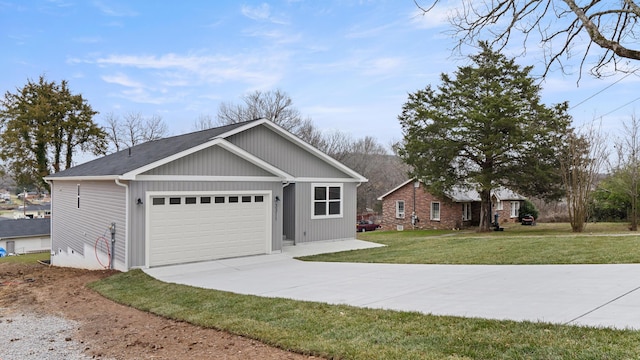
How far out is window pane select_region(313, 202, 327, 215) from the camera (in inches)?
630

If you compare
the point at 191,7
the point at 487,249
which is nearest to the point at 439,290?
the point at 487,249

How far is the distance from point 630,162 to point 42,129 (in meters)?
40.5

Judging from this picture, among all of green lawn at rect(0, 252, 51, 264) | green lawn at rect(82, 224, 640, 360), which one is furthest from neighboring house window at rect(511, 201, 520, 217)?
green lawn at rect(0, 252, 51, 264)

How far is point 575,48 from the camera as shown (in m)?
6.97

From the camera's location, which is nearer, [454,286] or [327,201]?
[454,286]

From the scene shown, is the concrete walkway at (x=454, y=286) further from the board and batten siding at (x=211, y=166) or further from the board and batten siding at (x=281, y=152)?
the board and batten siding at (x=281, y=152)

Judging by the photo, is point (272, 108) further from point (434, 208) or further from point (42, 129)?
point (434, 208)

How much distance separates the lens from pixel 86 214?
44.9ft

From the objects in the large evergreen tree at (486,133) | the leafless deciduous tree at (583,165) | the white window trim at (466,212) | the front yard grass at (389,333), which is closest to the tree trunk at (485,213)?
the large evergreen tree at (486,133)

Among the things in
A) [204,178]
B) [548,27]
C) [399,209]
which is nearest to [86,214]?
[204,178]

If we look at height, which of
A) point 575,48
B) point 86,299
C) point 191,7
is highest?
point 191,7

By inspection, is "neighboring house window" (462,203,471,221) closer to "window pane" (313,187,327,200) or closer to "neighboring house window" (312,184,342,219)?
"neighboring house window" (312,184,342,219)

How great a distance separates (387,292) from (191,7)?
1260 centimetres

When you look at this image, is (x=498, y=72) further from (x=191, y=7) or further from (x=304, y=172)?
(x=191, y=7)
